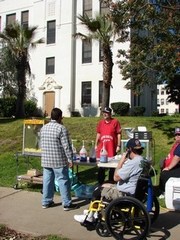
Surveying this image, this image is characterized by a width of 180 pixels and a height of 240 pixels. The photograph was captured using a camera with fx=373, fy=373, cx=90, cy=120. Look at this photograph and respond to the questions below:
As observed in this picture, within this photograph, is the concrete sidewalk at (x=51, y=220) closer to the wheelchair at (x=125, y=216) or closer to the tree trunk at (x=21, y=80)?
the wheelchair at (x=125, y=216)

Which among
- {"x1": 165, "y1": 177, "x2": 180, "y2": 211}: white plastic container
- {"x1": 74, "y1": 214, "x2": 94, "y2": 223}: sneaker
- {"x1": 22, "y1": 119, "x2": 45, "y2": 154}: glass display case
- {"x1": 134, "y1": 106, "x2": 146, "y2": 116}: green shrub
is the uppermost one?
{"x1": 134, "y1": 106, "x2": 146, "y2": 116}: green shrub

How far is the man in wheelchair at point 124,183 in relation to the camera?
527 centimetres

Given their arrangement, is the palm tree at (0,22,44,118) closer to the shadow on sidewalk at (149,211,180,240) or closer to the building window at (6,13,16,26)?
the building window at (6,13,16,26)

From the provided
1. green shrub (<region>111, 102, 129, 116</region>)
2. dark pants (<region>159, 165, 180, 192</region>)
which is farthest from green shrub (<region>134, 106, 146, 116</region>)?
dark pants (<region>159, 165, 180, 192</region>)

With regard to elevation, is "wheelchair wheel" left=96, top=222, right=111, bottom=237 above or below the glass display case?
below

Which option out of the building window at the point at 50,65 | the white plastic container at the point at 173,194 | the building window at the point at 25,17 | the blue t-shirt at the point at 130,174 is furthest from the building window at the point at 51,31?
the blue t-shirt at the point at 130,174

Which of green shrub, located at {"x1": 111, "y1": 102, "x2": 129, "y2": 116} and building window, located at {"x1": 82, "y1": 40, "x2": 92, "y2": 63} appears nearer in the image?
green shrub, located at {"x1": 111, "y1": 102, "x2": 129, "y2": 116}

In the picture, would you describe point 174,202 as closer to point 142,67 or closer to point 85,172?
point 85,172

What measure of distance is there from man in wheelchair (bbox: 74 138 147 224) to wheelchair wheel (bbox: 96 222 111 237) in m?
0.12

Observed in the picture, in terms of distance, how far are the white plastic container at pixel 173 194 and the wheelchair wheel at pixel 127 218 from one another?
1.35 metres

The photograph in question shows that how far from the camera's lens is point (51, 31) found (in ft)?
107

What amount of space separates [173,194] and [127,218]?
149 cm

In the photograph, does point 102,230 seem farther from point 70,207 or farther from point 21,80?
point 21,80

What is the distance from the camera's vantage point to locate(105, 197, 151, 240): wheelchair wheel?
195 inches
